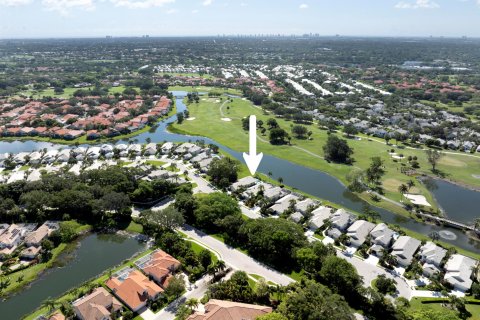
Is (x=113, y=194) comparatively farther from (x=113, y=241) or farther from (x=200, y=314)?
(x=200, y=314)

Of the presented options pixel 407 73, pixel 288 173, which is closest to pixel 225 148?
pixel 288 173

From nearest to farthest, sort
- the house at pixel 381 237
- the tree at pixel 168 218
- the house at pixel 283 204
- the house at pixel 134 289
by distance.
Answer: the house at pixel 134 289
the house at pixel 381 237
the tree at pixel 168 218
the house at pixel 283 204

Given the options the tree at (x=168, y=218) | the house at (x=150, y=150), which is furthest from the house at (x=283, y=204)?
the house at (x=150, y=150)

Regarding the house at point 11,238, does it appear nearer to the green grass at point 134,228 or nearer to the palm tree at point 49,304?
the palm tree at point 49,304

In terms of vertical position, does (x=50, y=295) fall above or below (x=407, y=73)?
below

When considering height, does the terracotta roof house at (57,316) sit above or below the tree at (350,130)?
below

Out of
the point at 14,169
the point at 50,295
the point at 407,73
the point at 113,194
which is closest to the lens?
the point at 50,295

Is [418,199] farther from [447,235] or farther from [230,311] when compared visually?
[230,311]

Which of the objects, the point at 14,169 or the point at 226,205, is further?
the point at 14,169
